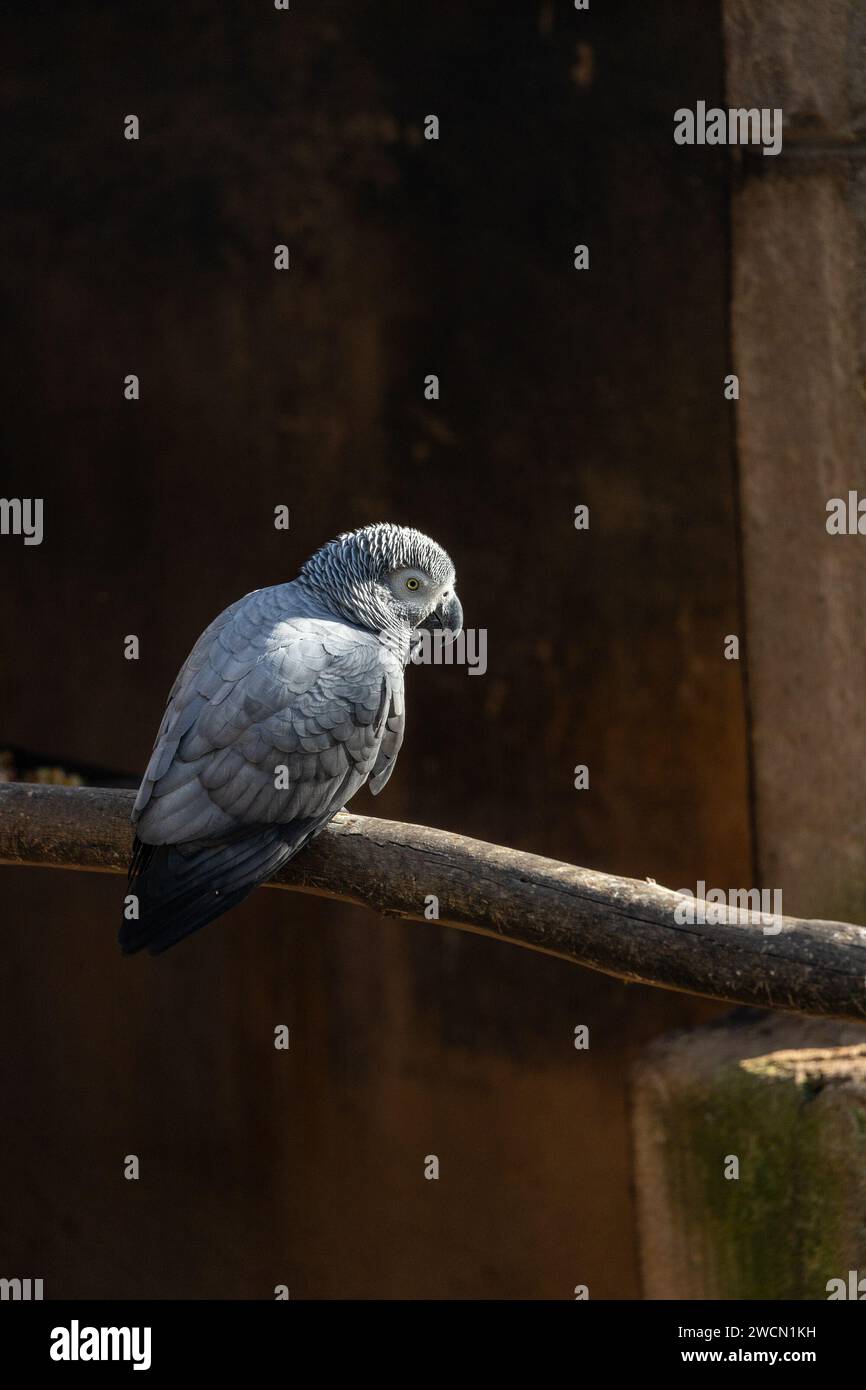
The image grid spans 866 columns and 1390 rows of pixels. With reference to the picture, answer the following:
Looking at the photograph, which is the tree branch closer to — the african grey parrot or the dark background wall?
the african grey parrot

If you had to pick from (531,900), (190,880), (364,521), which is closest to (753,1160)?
(531,900)

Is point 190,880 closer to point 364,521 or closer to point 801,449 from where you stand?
point 364,521

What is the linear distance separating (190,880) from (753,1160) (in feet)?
7.61

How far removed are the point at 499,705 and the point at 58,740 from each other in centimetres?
181

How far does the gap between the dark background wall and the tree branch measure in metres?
1.66

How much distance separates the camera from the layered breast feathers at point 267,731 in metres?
3.29

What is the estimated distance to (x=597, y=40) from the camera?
188 inches

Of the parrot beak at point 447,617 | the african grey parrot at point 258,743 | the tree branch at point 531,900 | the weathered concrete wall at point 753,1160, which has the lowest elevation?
the weathered concrete wall at point 753,1160

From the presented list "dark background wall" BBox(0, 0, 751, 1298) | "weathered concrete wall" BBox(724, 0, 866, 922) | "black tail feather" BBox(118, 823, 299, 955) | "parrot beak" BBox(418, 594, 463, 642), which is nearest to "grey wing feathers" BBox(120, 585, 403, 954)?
"black tail feather" BBox(118, 823, 299, 955)

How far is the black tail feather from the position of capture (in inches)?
126

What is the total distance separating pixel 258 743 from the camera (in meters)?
3.32

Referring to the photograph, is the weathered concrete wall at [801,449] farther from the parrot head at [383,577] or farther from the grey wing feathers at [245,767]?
the grey wing feathers at [245,767]

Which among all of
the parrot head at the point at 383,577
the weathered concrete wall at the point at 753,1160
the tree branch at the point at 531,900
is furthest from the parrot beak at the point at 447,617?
the weathered concrete wall at the point at 753,1160

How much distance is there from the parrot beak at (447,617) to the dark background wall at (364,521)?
3.58 feet
